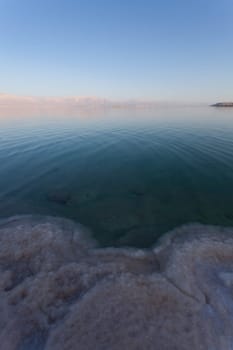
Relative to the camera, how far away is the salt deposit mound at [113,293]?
3379 millimetres

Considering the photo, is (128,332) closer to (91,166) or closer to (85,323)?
(85,323)

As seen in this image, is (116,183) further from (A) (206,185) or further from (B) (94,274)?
(B) (94,274)

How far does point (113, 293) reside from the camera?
163 inches

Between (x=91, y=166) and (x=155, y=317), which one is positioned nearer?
(x=155, y=317)

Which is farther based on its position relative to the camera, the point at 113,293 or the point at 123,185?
the point at 123,185

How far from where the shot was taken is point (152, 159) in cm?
1378

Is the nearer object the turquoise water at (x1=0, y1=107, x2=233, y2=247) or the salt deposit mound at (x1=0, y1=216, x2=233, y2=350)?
the salt deposit mound at (x1=0, y1=216, x2=233, y2=350)

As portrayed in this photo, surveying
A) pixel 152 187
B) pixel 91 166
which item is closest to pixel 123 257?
pixel 152 187

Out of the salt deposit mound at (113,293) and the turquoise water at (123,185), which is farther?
the turquoise water at (123,185)

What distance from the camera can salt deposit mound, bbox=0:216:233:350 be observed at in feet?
11.1

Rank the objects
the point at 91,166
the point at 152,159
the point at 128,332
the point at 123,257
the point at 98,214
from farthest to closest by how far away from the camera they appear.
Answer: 1. the point at 152,159
2. the point at 91,166
3. the point at 98,214
4. the point at 123,257
5. the point at 128,332

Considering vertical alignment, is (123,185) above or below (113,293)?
below

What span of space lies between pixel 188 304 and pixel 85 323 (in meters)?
2.32

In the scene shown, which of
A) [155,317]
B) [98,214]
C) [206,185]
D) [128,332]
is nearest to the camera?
[128,332]
